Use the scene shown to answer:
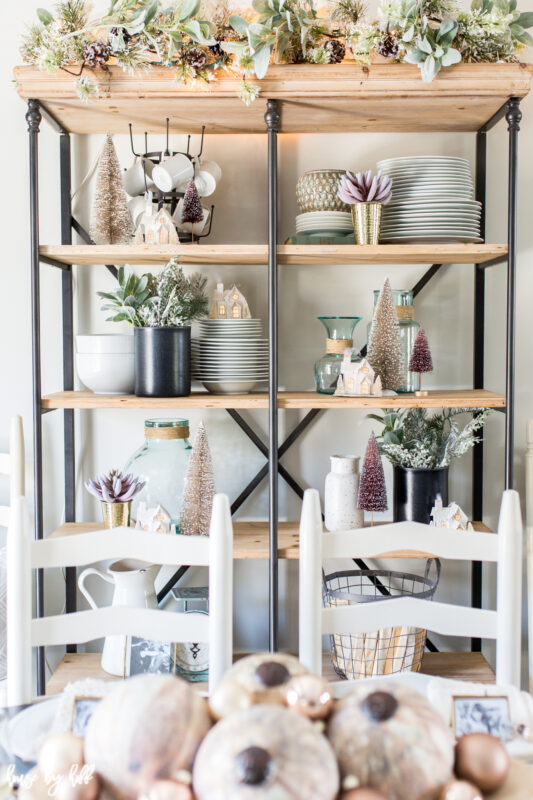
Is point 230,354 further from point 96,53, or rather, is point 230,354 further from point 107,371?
point 96,53

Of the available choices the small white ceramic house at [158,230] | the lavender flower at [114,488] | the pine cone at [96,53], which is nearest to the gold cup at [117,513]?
Result: the lavender flower at [114,488]

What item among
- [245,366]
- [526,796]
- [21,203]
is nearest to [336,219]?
[245,366]

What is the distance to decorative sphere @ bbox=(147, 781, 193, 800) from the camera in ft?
1.71

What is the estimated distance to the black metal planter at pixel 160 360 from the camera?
5.47 ft

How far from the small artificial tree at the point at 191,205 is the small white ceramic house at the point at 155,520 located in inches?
28.1

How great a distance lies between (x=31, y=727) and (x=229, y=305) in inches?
46.9

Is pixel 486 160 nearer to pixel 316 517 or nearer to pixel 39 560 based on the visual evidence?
pixel 316 517

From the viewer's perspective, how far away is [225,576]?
1.03 m

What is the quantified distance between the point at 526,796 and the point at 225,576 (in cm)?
52

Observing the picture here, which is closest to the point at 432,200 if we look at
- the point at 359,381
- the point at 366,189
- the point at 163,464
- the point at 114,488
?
the point at 366,189

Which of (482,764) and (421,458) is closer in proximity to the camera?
(482,764)

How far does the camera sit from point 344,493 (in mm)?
1762

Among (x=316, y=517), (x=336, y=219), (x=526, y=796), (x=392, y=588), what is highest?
(x=336, y=219)

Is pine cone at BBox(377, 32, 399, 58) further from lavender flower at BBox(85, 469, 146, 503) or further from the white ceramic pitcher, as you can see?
the white ceramic pitcher
